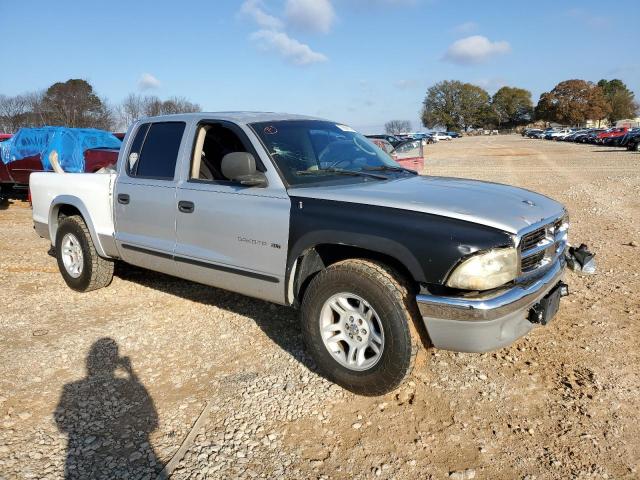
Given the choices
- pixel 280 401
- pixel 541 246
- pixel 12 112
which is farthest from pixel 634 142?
pixel 12 112

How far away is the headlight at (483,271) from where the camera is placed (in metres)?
2.93

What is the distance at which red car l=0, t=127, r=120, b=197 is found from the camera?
37.4 ft

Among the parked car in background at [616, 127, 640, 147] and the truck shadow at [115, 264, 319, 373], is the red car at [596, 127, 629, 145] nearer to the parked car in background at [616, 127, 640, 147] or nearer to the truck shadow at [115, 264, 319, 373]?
the parked car in background at [616, 127, 640, 147]

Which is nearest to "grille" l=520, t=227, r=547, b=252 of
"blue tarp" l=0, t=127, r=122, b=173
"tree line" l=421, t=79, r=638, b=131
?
"blue tarp" l=0, t=127, r=122, b=173

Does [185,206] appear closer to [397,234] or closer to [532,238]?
[397,234]

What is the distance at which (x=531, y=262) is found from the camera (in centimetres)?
327

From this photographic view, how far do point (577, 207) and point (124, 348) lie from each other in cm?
964

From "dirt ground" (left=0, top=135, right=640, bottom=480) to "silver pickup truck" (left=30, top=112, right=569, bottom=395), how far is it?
42 cm

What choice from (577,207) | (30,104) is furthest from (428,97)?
(577,207)

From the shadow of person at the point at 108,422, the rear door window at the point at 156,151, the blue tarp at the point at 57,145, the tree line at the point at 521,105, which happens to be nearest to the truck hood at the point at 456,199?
the rear door window at the point at 156,151

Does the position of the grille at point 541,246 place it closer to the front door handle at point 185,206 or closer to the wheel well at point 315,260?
the wheel well at point 315,260

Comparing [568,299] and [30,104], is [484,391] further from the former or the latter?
[30,104]

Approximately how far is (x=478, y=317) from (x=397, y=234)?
2.17 ft

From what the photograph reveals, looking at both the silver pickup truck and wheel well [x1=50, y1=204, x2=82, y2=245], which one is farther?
wheel well [x1=50, y1=204, x2=82, y2=245]
